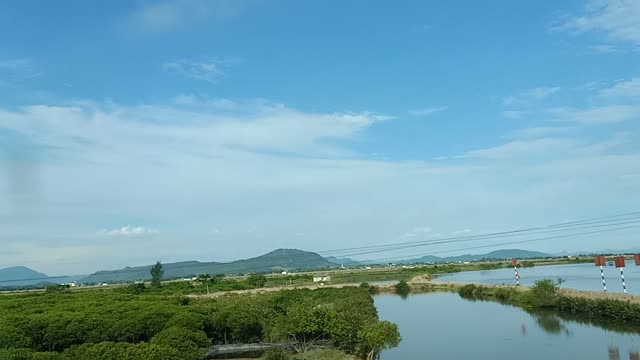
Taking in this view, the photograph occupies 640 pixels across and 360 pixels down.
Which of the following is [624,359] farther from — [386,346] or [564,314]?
[564,314]

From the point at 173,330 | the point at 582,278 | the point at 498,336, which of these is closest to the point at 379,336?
the point at 173,330

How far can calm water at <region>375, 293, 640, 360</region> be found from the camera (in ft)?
93.5

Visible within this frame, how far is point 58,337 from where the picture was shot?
27234 mm

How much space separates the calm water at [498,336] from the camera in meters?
28.5

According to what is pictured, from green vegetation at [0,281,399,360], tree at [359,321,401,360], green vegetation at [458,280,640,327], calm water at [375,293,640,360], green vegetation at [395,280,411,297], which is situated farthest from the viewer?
green vegetation at [395,280,411,297]

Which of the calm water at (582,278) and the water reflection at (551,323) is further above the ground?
the calm water at (582,278)

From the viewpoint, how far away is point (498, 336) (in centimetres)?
3422

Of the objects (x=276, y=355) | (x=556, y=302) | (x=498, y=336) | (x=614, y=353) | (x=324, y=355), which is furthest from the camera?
(x=556, y=302)

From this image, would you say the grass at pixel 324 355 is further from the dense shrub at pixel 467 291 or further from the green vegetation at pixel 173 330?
the dense shrub at pixel 467 291

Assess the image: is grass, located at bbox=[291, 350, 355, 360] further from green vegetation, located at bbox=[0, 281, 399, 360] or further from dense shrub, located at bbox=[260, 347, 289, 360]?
green vegetation, located at bbox=[0, 281, 399, 360]

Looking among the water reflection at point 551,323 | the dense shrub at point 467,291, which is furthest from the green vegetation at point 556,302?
the water reflection at point 551,323

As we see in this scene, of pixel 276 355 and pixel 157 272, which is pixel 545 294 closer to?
pixel 276 355

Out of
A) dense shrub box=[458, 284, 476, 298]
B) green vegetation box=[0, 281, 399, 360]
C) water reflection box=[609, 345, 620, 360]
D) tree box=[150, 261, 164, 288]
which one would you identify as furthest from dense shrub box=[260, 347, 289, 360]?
tree box=[150, 261, 164, 288]

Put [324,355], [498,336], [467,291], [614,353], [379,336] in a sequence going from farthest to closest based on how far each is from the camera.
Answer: [467,291]
[498,336]
[614,353]
[324,355]
[379,336]
